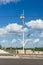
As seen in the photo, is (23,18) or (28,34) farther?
(28,34)

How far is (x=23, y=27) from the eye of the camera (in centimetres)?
4991

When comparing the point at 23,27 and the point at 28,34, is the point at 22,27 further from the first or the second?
the point at 28,34

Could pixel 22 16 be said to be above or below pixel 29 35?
above

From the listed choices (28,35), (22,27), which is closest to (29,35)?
(28,35)

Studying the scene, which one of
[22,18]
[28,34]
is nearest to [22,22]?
[22,18]

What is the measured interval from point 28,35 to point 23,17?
17.0 ft

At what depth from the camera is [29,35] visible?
53031 millimetres

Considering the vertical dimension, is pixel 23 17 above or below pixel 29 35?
above

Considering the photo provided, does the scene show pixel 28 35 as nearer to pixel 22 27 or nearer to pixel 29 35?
pixel 29 35

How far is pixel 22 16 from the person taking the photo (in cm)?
4978

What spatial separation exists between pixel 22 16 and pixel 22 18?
0.47 meters

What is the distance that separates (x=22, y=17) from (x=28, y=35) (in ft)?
17.1

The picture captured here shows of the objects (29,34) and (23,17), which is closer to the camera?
(23,17)

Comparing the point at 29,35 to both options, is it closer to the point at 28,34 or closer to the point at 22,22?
the point at 28,34
